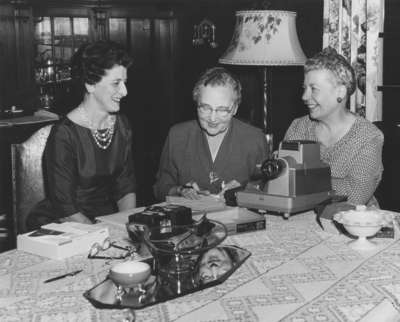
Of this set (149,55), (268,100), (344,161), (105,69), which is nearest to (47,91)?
(149,55)

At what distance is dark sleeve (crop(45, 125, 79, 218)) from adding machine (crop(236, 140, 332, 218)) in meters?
0.76

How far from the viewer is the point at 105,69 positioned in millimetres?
2660

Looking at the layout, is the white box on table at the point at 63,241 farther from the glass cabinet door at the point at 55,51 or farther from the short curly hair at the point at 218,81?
the glass cabinet door at the point at 55,51

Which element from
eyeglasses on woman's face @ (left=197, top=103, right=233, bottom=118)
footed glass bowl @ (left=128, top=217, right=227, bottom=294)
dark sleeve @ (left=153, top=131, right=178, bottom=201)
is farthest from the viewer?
dark sleeve @ (left=153, top=131, right=178, bottom=201)

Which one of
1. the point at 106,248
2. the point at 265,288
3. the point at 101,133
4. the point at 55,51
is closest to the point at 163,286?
the point at 265,288

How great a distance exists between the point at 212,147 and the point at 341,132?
61 centimetres

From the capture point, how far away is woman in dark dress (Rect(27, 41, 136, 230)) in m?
2.56

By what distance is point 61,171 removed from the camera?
2.56 metres

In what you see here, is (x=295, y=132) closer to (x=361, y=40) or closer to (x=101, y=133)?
(x=101, y=133)

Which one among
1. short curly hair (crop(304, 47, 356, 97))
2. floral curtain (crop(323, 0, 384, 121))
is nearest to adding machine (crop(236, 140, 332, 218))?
short curly hair (crop(304, 47, 356, 97))

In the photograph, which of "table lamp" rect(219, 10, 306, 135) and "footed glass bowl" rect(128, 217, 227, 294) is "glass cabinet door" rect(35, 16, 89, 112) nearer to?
"table lamp" rect(219, 10, 306, 135)

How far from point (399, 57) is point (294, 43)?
95cm

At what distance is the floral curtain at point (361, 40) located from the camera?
11.9 feet

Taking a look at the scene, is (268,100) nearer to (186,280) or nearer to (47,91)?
(186,280)
